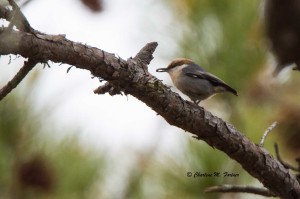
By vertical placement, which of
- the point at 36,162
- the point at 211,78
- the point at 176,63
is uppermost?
the point at 176,63

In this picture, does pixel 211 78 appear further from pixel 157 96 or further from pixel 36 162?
pixel 157 96

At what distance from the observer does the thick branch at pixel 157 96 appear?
998mm

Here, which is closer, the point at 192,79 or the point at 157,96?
the point at 157,96

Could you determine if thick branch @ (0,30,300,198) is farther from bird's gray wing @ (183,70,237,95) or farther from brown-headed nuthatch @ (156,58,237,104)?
brown-headed nuthatch @ (156,58,237,104)

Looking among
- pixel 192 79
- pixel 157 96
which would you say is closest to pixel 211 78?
pixel 192 79

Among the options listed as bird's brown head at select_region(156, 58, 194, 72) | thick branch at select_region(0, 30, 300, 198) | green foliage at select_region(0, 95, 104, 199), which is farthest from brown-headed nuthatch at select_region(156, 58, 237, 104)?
thick branch at select_region(0, 30, 300, 198)

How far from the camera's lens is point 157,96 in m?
1.21

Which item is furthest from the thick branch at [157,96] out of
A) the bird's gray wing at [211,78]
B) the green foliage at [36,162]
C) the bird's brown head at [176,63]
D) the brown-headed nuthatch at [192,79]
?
the bird's brown head at [176,63]

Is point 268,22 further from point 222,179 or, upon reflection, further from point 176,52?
point 176,52

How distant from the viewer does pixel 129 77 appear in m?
1.17

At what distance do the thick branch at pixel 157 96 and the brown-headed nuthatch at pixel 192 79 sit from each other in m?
0.91

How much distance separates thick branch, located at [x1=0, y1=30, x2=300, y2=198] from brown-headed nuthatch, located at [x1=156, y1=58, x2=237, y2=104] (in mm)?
915

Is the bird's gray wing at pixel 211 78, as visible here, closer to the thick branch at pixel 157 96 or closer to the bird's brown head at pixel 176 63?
the bird's brown head at pixel 176 63

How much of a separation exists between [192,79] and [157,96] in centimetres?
138
